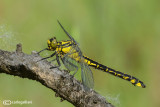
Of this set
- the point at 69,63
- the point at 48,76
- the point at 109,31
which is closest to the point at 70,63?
the point at 69,63

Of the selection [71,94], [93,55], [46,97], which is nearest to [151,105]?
[93,55]

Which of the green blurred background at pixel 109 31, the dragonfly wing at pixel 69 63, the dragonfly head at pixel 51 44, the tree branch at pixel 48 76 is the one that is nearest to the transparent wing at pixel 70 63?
the dragonfly wing at pixel 69 63

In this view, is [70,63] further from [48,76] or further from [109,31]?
[109,31]

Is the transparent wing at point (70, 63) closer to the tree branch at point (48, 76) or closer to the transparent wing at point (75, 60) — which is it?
the transparent wing at point (75, 60)

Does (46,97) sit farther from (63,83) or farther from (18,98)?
(63,83)

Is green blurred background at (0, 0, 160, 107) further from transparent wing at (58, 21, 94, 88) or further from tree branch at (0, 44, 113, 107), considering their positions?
tree branch at (0, 44, 113, 107)

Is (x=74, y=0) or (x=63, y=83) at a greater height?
(x=74, y=0)

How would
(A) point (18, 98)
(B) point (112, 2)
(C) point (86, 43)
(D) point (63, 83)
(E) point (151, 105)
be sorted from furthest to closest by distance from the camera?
(B) point (112, 2), (C) point (86, 43), (E) point (151, 105), (A) point (18, 98), (D) point (63, 83)
